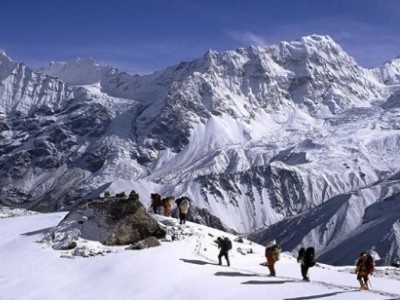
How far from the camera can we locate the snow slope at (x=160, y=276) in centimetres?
2786

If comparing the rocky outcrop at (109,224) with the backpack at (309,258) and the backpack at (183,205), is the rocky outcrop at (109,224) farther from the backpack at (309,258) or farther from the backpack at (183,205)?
the backpack at (309,258)

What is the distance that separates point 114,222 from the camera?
38.8m

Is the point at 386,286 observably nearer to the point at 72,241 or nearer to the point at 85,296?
the point at 85,296

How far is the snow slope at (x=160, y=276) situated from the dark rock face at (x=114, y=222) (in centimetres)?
108

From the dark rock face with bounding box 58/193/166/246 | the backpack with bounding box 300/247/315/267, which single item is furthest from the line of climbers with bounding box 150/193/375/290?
the dark rock face with bounding box 58/193/166/246

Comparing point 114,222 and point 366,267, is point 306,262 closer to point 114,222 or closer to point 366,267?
point 366,267

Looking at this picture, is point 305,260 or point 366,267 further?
point 305,260

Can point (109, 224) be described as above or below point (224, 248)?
above

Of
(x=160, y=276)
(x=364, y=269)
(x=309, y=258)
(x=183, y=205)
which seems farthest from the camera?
(x=183, y=205)

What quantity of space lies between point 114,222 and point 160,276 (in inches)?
359

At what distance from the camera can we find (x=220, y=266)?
112 feet

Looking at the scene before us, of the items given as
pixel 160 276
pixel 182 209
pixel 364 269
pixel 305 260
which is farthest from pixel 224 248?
pixel 182 209

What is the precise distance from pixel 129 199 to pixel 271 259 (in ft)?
37.1

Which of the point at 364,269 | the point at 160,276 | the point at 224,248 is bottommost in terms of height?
Result: the point at 160,276
